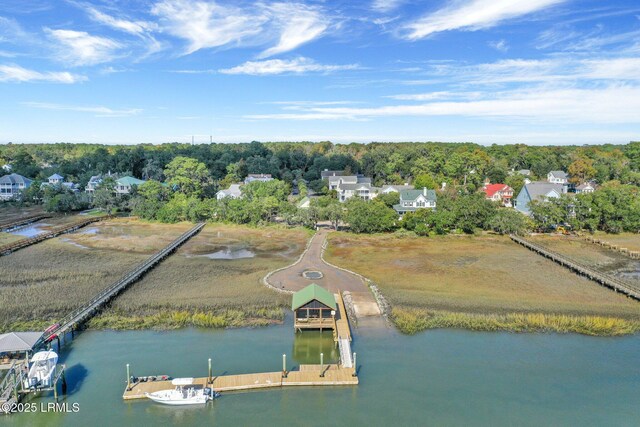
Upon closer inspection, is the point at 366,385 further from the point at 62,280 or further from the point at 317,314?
the point at 62,280

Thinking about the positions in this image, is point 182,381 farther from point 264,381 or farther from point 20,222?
point 20,222

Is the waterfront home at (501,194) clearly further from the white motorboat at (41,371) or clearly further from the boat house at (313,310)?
the white motorboat at (41,371)

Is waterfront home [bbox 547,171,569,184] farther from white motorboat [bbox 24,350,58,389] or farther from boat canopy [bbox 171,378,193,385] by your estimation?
white motorboat [bbox 24,350,58,389]

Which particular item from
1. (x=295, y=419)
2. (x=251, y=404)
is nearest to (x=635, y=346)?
(x=295, y=419)

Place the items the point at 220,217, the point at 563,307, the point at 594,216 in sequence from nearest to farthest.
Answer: the point at 563,307, the point at 594,216, the point at 220,217

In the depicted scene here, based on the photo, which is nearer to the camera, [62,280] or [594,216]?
[62,280]

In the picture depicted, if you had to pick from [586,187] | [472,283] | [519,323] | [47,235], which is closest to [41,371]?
[519,323]
